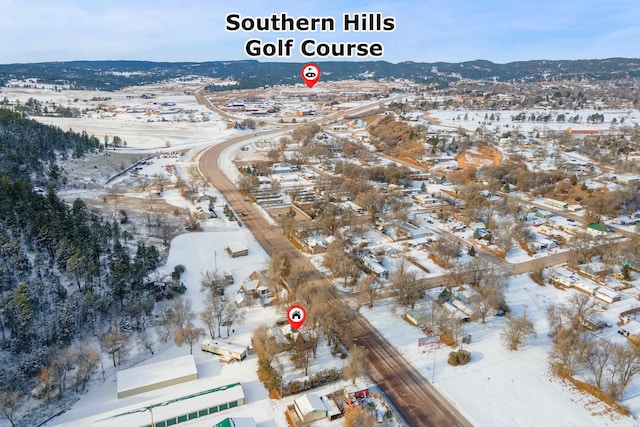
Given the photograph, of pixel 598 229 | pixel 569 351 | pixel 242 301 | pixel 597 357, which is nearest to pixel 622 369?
pixel 597 357

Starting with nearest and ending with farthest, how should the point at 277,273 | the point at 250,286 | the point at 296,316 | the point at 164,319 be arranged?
the point at 296,316 < the point at 164,319 < the point at 277,273 < the point at 250,286

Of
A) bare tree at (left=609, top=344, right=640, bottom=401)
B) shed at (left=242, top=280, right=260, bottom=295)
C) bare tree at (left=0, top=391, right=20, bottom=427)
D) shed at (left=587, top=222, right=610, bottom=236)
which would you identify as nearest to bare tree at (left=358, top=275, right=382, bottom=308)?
shed at (left=242, top=280, right=260, bottom=295)

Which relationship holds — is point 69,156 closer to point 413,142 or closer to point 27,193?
point 27,193

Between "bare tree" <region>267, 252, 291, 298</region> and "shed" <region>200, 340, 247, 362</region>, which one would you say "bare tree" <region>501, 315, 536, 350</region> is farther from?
"shed" <region>200, 340, 247, 362</region>

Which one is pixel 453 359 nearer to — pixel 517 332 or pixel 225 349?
pixel 517 332

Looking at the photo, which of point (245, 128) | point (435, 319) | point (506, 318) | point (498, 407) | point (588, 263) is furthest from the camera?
point (245, 128)

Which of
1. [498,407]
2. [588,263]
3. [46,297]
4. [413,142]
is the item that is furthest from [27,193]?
[413,142]

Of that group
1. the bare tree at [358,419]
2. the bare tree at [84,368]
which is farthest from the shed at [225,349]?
the bare tree at [358,419]

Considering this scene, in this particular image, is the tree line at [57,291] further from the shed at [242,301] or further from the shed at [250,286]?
the shed at [250,286]
